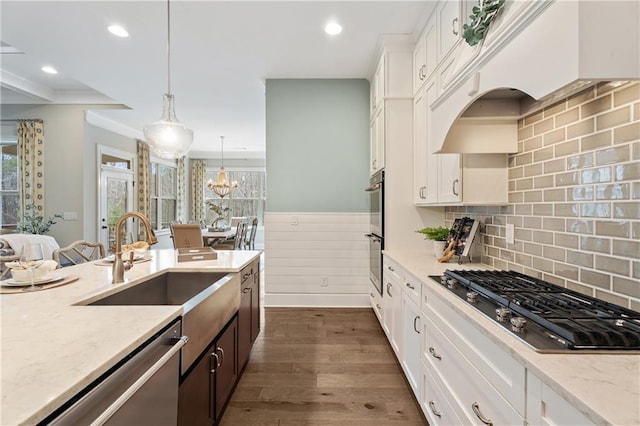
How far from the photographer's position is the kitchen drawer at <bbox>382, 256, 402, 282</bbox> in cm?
226

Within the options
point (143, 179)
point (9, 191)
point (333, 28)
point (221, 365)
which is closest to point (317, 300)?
point (221, 365)

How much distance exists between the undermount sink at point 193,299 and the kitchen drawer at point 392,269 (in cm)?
116

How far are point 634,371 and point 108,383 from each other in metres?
1.28

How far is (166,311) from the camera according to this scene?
1.12 metres

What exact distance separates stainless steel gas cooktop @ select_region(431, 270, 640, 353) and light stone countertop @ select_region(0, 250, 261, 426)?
44.9 inches

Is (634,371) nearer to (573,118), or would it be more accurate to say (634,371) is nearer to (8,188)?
(573,118)

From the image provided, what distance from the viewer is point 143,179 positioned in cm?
660

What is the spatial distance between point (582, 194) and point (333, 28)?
8.02ft

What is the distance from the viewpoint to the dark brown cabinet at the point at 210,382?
128 centimetres

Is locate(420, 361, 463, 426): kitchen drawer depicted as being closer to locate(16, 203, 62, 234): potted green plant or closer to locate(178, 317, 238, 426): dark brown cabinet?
locate(178, 317, 238, 426): dark brown cabinet

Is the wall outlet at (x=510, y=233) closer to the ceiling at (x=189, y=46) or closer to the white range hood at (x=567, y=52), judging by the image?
the white range hood at (x=567, y=52)

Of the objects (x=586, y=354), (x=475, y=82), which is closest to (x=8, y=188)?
(x=475, y=82)

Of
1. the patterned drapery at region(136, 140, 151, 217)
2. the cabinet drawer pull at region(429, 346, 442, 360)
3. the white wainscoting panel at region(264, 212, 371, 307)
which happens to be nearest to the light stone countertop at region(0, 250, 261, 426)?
the cabinet drawer pull at region(429, 346, 442, 360)

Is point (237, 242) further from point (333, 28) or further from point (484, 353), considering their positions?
point (484, 353)
